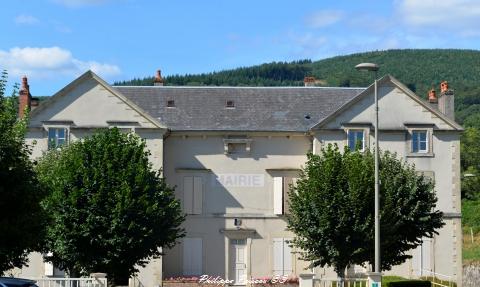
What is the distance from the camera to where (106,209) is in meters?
39.8

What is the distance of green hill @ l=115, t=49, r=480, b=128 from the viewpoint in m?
143

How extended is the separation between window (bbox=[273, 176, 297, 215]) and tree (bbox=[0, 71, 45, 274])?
23.9 metres

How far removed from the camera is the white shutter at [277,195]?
52406mm

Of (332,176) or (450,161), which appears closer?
(332,176)

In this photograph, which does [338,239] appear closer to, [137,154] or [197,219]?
[137,154]

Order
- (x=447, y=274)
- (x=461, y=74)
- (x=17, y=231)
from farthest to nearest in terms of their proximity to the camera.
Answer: (x=461, y=74), (x=447, y=274), (x=17, y=231)

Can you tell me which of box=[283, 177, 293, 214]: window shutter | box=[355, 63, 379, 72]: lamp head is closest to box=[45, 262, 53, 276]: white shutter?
box=[283, 177, 293, 214]: window shutter

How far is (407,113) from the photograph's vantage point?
171ft

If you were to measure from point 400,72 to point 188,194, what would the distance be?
116m

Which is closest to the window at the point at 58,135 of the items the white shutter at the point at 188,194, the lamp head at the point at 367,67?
the white shutter at the point at 188,194

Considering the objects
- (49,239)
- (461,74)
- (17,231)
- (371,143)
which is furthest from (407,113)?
(461,74)

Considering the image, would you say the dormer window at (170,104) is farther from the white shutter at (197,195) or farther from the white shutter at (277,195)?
the white shutter at (277,195)

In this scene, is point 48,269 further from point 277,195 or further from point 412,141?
point 412,141

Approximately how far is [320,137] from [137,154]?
44.2ft
